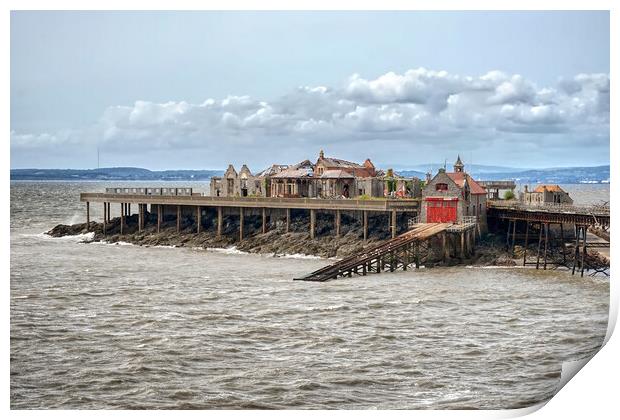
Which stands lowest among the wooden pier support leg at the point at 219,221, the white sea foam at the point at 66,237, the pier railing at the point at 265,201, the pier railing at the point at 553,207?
the white sea foam at the point at 66,237

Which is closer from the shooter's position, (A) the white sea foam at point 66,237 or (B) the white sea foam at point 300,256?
(B) the white sea foam at point 300,256

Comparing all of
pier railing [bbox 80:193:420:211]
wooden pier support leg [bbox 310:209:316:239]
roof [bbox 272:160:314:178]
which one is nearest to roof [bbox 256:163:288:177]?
roof [bbox 272:160:314:178]

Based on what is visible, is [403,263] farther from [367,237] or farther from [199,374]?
[199,374]

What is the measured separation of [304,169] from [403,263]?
17456mm

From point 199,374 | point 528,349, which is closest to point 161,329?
point 199,374

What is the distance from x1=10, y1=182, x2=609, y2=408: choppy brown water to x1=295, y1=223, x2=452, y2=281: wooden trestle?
1.05 m

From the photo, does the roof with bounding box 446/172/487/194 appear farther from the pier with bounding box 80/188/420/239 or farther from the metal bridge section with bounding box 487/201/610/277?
the pier with bounding box 80/188/420/239

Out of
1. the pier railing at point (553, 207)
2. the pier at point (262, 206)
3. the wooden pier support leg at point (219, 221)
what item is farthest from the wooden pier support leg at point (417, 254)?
the wooden pier support leg at point (219, 221)

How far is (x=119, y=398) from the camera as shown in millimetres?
26359

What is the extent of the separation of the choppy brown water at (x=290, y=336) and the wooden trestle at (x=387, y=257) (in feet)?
3.45

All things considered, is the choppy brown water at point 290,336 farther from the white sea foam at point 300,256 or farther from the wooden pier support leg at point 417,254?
the white sea foam at point 300,256

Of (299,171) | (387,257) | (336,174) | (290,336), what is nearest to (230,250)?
(336,174)

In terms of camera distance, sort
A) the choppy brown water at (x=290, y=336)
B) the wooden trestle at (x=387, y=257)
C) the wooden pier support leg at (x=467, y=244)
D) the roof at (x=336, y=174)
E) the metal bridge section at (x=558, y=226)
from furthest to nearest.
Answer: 1. the roof at (x=336, y=174)
2. the wooden pier support leg at (x=467, y=244)
3. the wooden trestle at (x=387, y=257)
4. the metal bridge section at (x=558, y=226)
5. the choppy brown water at (x=290, y=336)

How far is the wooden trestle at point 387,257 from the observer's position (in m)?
43.5
